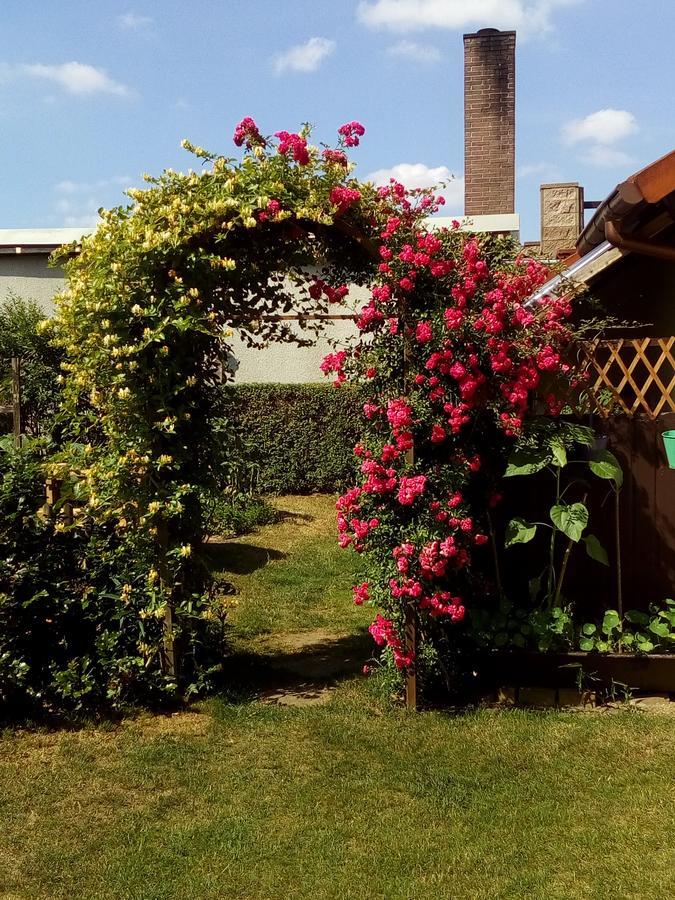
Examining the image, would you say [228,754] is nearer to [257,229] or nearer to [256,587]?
[257,229]

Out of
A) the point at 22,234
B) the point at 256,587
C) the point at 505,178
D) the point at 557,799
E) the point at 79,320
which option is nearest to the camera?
the point at 557,799

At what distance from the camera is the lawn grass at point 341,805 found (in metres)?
3.22

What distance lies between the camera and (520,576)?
5.34 m

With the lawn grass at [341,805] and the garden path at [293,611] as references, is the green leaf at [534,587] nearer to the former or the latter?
the lawn grass at [341,805]

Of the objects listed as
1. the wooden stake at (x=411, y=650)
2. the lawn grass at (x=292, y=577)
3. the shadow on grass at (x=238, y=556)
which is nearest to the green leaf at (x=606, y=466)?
the wooden stake at (x=411, y=650)

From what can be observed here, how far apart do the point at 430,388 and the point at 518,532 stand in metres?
0.94

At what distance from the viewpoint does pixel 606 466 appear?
190 inches

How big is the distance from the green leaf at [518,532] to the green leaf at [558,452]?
417 millimetres

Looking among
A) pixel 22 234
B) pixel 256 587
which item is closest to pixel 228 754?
pixel 256 587

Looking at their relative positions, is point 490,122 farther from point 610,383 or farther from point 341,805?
point 341,805

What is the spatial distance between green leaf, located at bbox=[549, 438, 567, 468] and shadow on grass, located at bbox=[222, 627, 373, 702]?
1895 mm

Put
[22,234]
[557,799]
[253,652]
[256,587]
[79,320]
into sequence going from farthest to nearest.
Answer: [22,234] → [256,587] → [253,652] → [79,320] → [557,799]

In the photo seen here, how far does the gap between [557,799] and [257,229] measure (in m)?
3.20

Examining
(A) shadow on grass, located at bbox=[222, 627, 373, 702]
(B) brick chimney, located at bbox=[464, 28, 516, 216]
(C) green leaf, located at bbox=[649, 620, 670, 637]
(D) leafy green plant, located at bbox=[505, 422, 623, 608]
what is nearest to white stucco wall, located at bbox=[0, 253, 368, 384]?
(B) brick chimney, located at bbox=[464, 28, 516, 216]
